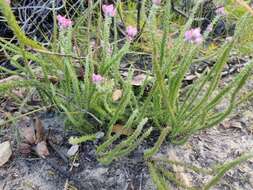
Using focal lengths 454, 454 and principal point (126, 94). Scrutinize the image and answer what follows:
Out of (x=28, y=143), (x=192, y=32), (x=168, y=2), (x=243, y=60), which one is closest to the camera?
(x=192, y=32)

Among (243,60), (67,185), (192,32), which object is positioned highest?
(192,32)

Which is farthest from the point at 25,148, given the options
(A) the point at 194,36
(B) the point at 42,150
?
(A) the point at 194,36

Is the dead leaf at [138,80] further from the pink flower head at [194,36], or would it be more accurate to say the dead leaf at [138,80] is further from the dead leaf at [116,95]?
the pink flower head at [194,36]

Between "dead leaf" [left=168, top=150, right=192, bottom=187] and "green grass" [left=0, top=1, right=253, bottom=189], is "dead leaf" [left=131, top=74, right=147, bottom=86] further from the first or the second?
"dead leaf" [left=168, top=150, right=192, bottom=187]

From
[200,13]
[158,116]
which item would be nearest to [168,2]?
[158,116]

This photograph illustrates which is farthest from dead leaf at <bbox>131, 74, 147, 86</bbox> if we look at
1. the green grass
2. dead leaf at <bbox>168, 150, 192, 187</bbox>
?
dead leaf at <bbox>168, 150, 192, 187</bbox>

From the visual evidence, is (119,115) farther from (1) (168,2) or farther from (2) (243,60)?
(2) (243,60)

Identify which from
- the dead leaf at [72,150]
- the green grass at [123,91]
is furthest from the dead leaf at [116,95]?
the dead leaf at [72,150]
